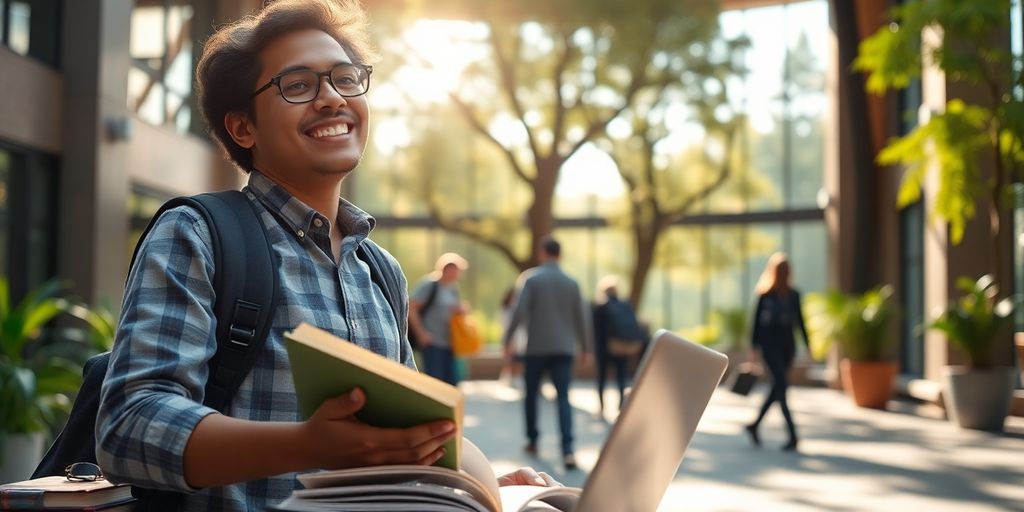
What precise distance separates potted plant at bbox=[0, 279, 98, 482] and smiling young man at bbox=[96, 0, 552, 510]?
6460 mm

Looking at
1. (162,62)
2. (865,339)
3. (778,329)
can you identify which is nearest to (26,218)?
(162,62)

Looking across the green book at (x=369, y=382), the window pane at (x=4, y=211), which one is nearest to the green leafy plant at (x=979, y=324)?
the window pane at (x=4, y=211)

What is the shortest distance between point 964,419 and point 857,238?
27.3 feet

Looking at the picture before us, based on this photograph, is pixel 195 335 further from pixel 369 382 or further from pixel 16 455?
pixel 16 455

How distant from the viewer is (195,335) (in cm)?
163

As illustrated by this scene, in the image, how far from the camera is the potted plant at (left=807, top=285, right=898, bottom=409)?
16750mm

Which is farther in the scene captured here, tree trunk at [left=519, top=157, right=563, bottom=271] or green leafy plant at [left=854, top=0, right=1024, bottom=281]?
tree trunk at [left=519, top=157, right=563, bottom=271]

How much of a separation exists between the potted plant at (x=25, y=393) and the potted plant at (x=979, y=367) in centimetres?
936

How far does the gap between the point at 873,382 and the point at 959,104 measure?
5021mm

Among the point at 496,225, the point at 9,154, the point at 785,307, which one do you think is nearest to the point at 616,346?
the point at 785,307

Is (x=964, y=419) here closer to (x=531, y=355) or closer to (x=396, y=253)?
(x=531, y=355)

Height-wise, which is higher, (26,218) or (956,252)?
(26,218)

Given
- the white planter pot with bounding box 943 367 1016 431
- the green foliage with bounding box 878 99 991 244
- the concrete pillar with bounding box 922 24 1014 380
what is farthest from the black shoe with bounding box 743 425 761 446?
the concrete pillar with bounding box 922 24 1014 380

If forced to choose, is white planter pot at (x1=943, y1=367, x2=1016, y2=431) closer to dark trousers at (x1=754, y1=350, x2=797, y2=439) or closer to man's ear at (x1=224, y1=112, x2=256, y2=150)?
dark trousers at (x1=754, y1=350, x2=797, y2=439)
